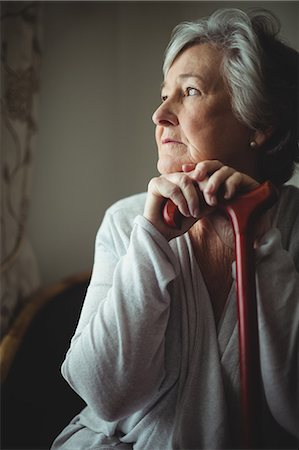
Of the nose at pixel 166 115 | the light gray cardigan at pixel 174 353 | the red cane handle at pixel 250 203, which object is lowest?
the light gray cardigan at pixel 174 353

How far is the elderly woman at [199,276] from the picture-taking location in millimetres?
861

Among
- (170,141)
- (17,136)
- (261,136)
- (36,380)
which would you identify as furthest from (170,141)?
(36,380)

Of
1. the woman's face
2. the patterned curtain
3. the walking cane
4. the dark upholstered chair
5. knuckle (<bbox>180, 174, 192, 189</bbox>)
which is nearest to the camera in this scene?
the walking cane

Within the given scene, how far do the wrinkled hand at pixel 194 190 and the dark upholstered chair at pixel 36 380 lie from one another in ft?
2.16

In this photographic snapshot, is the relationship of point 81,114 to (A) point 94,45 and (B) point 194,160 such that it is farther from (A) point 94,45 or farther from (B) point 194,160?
(B) point 194,160

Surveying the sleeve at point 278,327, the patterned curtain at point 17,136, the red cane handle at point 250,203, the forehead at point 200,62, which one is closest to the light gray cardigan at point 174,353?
the sleeve at point 278,327

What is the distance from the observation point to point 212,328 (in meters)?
0.94

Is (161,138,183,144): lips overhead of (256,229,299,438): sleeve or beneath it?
overhead

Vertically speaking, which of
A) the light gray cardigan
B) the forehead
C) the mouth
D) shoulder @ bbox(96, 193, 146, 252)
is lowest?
the light gray cardigan

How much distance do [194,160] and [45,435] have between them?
902mm

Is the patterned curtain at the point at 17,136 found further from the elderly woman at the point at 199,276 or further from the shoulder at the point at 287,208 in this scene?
the shoulder at the point at 287,208

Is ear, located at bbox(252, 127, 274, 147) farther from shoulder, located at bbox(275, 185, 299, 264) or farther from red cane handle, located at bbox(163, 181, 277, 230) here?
red cane handle, located at bbox(163, 181, 277, 230)

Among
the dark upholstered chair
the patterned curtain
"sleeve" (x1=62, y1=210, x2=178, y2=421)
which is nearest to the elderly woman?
"sleeve" (x1=62, y1=210, x2=178, y2=421)

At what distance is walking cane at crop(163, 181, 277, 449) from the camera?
2.48 feet
